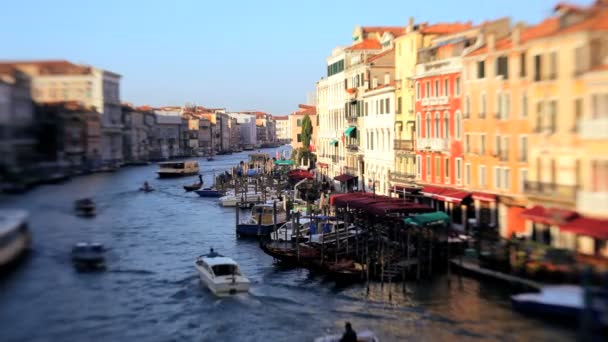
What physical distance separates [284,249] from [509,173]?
5.11m

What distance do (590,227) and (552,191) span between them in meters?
1.81

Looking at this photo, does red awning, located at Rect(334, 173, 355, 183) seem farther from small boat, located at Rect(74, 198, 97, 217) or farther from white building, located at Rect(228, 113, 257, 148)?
white building, located at Rect(228, 113, 257, 148)

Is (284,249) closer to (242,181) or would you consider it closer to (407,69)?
(407,69)

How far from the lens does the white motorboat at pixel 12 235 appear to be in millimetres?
2664

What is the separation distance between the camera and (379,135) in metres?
19.5

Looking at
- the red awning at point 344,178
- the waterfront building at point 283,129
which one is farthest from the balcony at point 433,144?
the waterfront building at point 283,129

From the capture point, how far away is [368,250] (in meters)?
13.1

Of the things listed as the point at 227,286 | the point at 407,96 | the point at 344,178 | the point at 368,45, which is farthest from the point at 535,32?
the point at 368,45

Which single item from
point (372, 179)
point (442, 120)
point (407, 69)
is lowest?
point (372, 179)

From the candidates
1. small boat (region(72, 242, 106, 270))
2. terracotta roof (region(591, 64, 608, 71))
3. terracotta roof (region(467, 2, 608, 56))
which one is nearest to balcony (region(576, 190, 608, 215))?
terracotta roof (region(591, 64, 608, 71))

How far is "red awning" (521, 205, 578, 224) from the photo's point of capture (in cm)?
594

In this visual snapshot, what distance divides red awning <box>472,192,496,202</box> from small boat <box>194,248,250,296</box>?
Result: 4143 mm

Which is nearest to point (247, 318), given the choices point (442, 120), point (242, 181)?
point (442, 120)

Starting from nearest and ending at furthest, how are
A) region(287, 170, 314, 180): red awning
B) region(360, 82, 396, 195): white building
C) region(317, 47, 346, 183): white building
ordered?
region(360, 82, 396, 195): white building < region(317, 47, 346, 183): white building < region(287, 170, 314, 180): red awning
